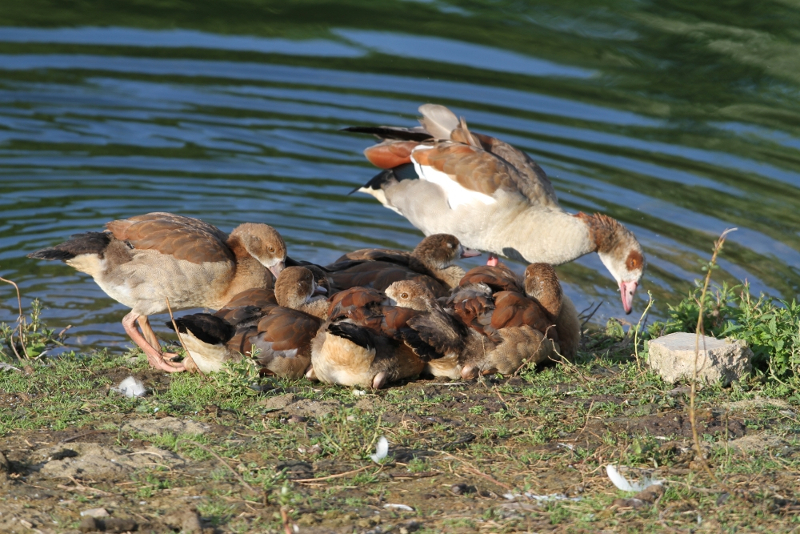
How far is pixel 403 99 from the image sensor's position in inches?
602

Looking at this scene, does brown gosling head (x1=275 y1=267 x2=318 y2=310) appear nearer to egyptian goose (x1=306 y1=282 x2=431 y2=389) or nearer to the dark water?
egyptian goose (x1=306 y1=282 x2=431 y2=389)

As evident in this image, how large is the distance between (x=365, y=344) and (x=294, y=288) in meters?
1.21

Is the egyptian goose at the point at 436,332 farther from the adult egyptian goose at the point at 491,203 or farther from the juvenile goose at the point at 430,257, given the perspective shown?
the adult egyptian goose at the point at 491,203

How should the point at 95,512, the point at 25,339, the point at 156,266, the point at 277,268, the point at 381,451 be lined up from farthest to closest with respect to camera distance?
the point at 277,268
the point at 25,339
the point at 156,266
the point at 381,451
the point at 95,512

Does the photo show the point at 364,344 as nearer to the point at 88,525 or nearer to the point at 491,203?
the point at 88,525

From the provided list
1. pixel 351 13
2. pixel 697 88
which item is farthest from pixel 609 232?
pixel 351 13

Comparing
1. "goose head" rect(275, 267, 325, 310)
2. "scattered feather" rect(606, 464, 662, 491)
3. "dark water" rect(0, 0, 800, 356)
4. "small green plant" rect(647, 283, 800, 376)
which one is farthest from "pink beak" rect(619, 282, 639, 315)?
"scattered feather" rect(606, 464, 662, 491)

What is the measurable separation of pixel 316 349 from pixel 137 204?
619 centimetres

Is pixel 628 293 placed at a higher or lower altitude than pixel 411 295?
lower

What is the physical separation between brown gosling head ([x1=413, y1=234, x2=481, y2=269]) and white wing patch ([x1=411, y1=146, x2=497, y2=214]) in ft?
4.46

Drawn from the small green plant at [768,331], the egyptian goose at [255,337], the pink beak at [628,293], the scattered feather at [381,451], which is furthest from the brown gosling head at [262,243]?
the pink beak at [628,293]

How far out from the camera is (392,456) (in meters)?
5.38

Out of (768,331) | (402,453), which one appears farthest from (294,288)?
(768,331)

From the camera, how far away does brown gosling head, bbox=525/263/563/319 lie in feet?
25.0
